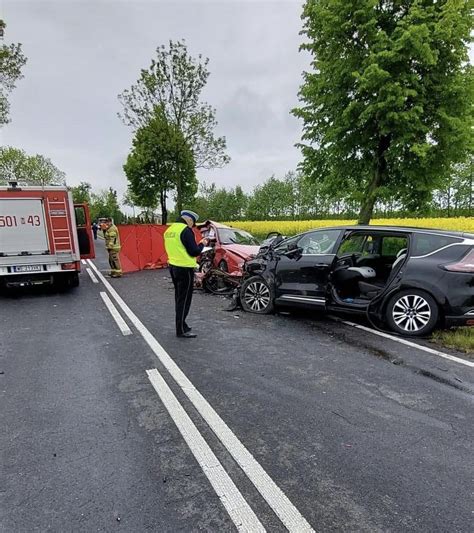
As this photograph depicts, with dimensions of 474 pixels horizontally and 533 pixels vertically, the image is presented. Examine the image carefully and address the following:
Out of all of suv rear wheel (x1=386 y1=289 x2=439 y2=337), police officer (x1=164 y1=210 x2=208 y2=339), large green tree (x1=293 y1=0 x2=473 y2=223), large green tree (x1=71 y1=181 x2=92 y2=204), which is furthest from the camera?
large green tree (x1=71 y1=181 x2=92 y2=204)

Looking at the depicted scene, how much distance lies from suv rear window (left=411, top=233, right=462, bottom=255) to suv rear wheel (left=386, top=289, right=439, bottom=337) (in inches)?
24.2

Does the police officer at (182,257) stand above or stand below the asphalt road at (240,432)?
above

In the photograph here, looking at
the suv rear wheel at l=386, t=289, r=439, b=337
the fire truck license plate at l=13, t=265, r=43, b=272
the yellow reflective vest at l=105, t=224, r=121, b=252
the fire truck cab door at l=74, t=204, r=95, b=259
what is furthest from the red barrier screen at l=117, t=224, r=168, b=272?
the suv rear wheel at l=386, t=289, r=439, b=337

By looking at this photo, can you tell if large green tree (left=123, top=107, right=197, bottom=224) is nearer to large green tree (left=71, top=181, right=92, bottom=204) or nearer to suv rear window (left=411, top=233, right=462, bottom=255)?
suv rear window (left=411, top=233, right=462, bottom=255)

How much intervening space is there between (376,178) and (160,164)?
20.6 m

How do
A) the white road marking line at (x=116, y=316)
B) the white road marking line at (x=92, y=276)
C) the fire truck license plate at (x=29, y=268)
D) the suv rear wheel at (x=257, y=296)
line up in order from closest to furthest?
the white road marking line at (x=116, y=316), the suv rear wheel at (x=257, y=296), the fire truck license plate at (x=29, y=268), the white road marking line at (x=92, y=276)

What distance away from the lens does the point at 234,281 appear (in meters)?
8.92

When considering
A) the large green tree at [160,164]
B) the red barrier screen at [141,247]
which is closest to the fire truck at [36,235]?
the red barrier screen at [141,247]

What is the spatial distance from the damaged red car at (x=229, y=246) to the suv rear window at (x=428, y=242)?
4422 mm

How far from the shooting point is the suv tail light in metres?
4.95

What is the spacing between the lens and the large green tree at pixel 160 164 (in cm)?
2509

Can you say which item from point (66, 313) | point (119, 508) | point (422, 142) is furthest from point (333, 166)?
point (119, 508)

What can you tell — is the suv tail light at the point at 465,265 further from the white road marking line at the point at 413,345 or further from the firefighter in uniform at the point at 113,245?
the firefighter in uniform at the point at 113,245

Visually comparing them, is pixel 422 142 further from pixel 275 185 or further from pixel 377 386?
pixel 275 185
